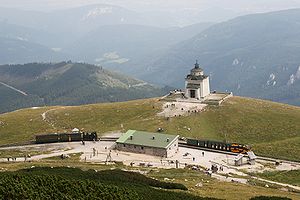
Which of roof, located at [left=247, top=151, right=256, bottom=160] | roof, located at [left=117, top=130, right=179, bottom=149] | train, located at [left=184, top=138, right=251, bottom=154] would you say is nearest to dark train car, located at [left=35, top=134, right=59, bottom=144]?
roof, located at [left=117, top=130, right=179, bottom=149]

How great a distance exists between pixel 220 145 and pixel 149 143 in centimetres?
1919

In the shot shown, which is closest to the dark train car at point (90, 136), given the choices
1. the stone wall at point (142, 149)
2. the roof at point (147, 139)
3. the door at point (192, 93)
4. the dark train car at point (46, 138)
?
the dark train car at point (46, 138)

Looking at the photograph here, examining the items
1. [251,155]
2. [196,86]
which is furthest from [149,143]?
[196,86]

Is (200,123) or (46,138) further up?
(200,123)

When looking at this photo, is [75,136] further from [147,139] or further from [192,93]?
[192,93]

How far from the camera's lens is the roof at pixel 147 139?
109375 millimetres

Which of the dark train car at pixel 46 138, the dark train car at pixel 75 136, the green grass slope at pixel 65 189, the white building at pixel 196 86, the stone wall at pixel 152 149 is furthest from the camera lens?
the white building at pixel 196 86

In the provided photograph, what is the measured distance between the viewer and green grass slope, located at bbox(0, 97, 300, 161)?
121 meters

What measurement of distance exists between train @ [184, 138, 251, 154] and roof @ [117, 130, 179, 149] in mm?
6054

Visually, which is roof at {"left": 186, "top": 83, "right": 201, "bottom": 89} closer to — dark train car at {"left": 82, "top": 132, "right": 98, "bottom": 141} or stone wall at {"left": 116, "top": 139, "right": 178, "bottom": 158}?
stone wall at {"left": 116, "top": 139, "right": 178, "bottom": 158}

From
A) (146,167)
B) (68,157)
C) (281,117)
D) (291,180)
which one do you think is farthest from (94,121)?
(291,180)

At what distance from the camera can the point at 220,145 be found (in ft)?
366

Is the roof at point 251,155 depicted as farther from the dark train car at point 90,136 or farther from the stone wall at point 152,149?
the dark train car at point 90,136

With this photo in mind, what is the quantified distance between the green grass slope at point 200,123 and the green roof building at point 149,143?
38.8ft
